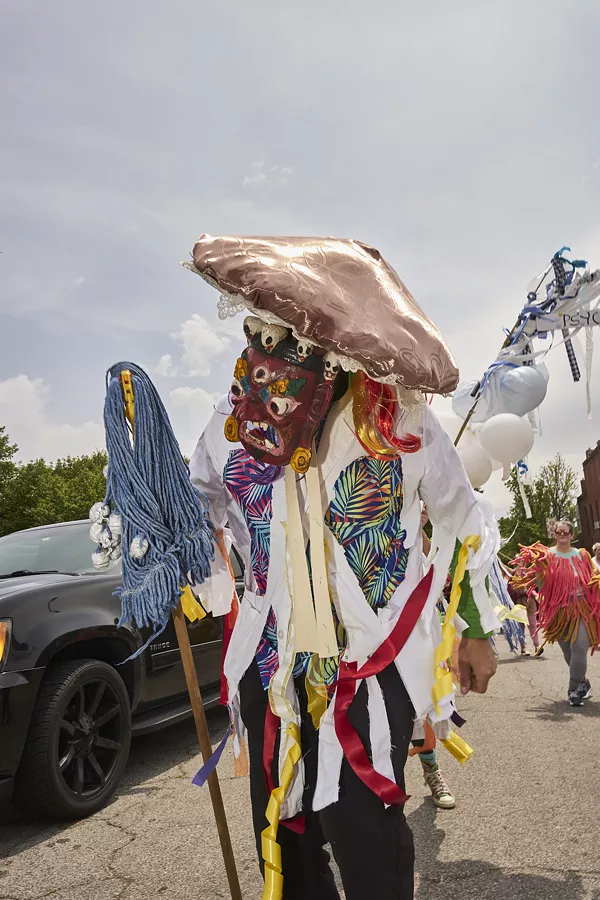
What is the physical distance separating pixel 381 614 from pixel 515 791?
259cm

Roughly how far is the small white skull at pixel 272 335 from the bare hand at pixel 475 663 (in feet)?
3.53

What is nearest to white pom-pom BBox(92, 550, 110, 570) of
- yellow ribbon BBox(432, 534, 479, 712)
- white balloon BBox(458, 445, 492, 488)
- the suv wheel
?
yellow ribbon BBox(432, 534, 479, 712)

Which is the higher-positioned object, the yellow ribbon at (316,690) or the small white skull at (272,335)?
the small white skull at (272,335)

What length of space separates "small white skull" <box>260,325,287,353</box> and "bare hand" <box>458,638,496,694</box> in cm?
108

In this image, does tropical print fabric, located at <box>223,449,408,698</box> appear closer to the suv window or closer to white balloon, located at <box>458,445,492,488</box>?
the suv window

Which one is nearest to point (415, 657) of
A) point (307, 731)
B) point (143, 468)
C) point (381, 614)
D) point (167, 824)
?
point (381, 614)

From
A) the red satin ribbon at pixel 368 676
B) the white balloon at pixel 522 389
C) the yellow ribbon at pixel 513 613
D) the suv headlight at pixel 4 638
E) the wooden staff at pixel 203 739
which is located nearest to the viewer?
the red satin ribbon at pixel 368 676

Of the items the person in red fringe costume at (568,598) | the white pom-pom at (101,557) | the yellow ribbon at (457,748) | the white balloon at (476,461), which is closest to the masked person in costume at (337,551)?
the white pom-pom at (101,557)

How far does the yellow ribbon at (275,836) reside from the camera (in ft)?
6.03

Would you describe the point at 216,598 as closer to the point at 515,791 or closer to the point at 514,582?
the point at 515,791

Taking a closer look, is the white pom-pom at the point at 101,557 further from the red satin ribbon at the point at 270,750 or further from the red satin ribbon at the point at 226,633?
the red satin ribbon at the point at 270,750

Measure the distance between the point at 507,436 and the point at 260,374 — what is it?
10.9 feet

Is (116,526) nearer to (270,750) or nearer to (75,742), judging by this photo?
(270,750)

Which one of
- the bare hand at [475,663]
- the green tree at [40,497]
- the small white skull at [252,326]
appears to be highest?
the green tree at [40,497]
